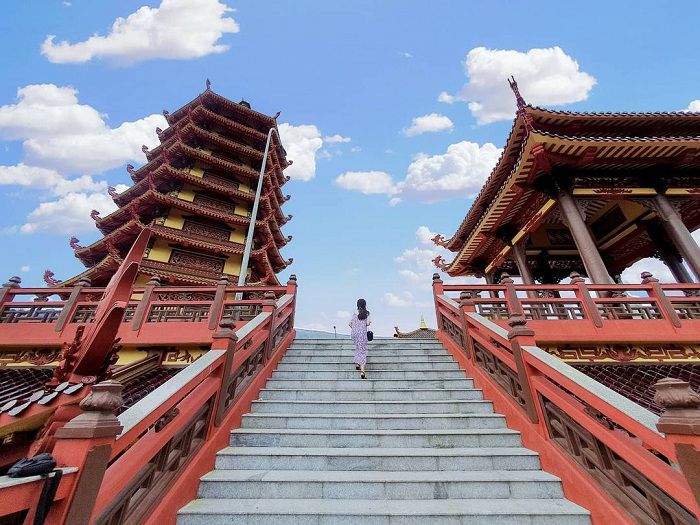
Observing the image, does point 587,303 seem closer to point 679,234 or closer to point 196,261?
point 679,234

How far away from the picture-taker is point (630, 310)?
19.4 feet

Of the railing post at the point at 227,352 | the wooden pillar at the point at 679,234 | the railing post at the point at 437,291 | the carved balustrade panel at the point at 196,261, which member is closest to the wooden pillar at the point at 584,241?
the wooden pillar at the point at 679,234

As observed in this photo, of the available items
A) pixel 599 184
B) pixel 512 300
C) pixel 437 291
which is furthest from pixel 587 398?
pixel 599 184

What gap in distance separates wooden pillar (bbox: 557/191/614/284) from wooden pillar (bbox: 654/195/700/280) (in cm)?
180

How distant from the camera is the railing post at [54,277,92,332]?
633 centimetres

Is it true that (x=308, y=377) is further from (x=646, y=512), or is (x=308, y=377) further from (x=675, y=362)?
(x=675, y=362)

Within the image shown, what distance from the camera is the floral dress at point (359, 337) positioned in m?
5.21

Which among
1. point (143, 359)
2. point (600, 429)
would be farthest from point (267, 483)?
point (143, 359)

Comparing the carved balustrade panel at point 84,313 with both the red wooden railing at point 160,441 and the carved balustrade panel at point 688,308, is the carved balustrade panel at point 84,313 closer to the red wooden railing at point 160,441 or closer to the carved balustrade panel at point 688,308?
the red wooden railing at point 160,441

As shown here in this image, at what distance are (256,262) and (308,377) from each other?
9.62 m

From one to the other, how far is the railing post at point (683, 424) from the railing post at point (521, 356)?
60.9 inches

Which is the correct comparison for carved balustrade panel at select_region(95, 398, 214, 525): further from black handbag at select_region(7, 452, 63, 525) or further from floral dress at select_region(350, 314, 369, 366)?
floral dress at select_region(350, 314, 369, 366)

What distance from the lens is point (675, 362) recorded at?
543 centimetres

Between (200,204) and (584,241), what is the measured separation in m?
14.4
